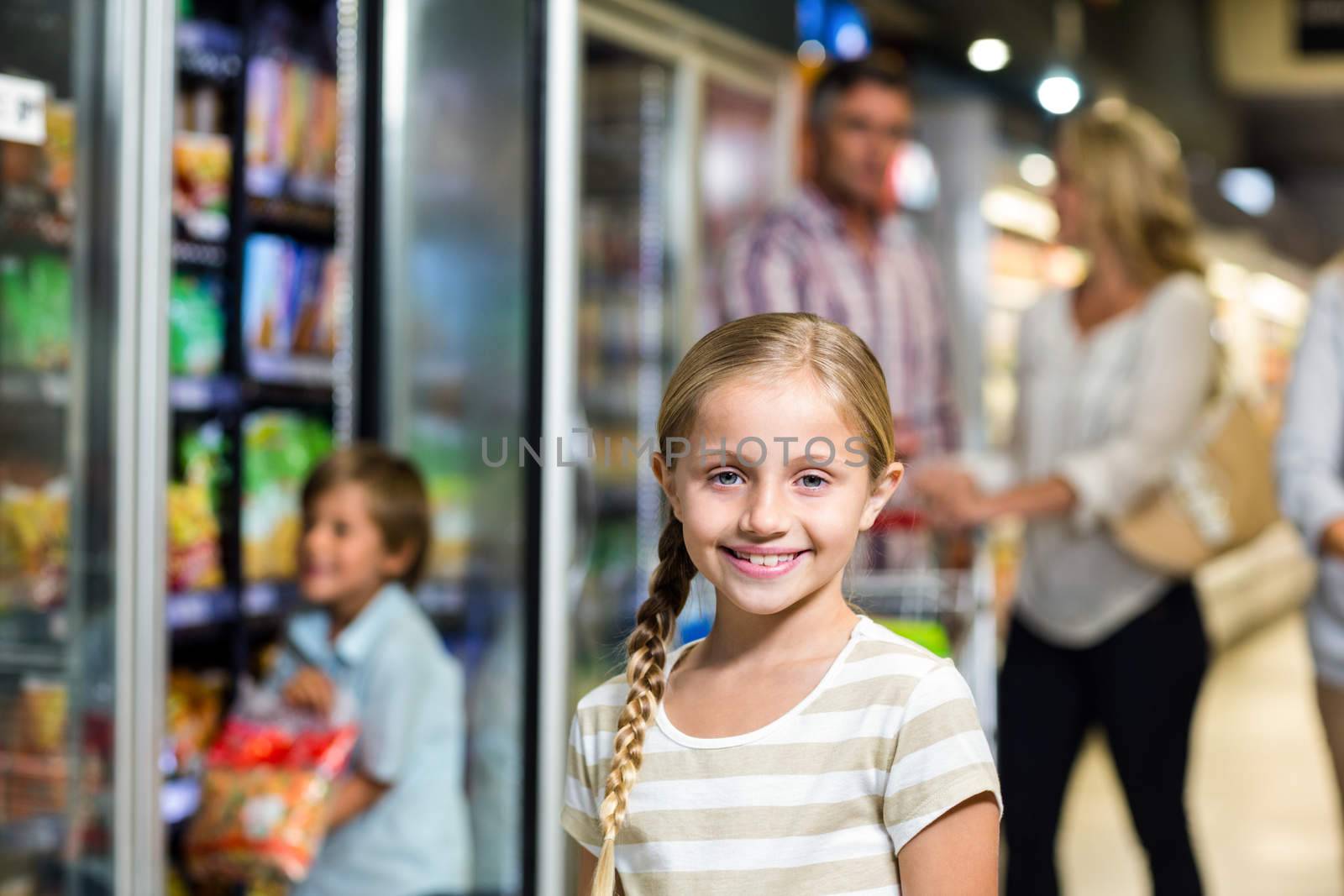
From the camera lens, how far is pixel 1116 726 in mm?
2674

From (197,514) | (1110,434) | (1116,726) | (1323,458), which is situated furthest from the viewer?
(197,514)

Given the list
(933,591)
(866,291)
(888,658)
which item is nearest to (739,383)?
(888,658)

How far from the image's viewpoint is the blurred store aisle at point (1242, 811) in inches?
158

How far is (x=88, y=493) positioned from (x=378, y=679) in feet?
1.95

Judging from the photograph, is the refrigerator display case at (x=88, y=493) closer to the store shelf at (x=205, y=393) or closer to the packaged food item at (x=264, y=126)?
the store shelf at (x=205, y=393)

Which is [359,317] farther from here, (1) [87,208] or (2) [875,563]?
(2) [875,563]

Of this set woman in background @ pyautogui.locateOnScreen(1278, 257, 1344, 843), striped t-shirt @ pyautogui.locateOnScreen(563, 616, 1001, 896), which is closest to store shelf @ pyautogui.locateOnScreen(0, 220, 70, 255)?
striped t-shirt @ pyautogui.locateOnScreen(563, 616, 1001, 896)

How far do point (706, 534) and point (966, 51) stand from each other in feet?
16.3

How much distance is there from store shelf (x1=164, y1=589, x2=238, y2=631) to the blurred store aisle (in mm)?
1981

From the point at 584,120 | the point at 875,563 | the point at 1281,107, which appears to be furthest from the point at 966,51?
the point at 1281,107

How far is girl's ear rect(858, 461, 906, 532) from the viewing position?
40.3 inches

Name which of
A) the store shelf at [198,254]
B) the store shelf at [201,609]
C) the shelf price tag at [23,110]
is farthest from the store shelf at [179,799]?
the shelf price tag at [23,110]

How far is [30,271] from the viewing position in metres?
2.50

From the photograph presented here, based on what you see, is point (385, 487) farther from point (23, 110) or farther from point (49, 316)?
point (23, 110)
